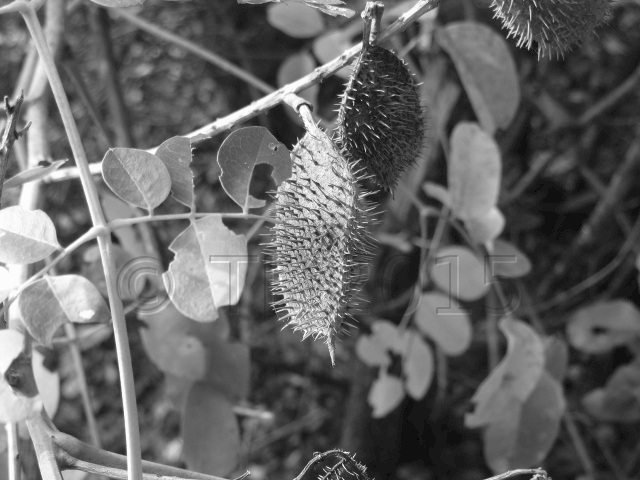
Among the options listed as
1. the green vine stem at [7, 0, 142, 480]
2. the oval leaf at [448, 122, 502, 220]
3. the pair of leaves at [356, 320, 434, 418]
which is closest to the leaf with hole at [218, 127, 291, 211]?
the green vine stem at [7, 0, 142, 480]

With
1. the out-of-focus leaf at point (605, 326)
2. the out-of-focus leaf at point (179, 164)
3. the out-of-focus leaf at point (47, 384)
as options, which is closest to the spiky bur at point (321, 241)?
the out-of-focus leaf at point (179, 164)

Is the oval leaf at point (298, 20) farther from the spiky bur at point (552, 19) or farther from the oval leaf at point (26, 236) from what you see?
the oval leaf at point (26, 236)

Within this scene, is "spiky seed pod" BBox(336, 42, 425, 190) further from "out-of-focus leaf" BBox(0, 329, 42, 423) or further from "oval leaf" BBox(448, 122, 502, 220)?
"oval leaf" BBox(448, 122, 502, 220)

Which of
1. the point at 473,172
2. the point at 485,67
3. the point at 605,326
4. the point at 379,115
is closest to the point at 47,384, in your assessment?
the point at 379,115

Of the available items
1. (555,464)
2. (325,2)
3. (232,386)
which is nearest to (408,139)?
(325,2)

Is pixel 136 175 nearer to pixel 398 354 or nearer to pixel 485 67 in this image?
pixel 485 67

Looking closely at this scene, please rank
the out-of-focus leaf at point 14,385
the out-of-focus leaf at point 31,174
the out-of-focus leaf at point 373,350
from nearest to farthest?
the out-of-focus leaf at point 14,385, the out-of-focus leaf at point 31,174, the out-of-focus leaf at point 373,350
